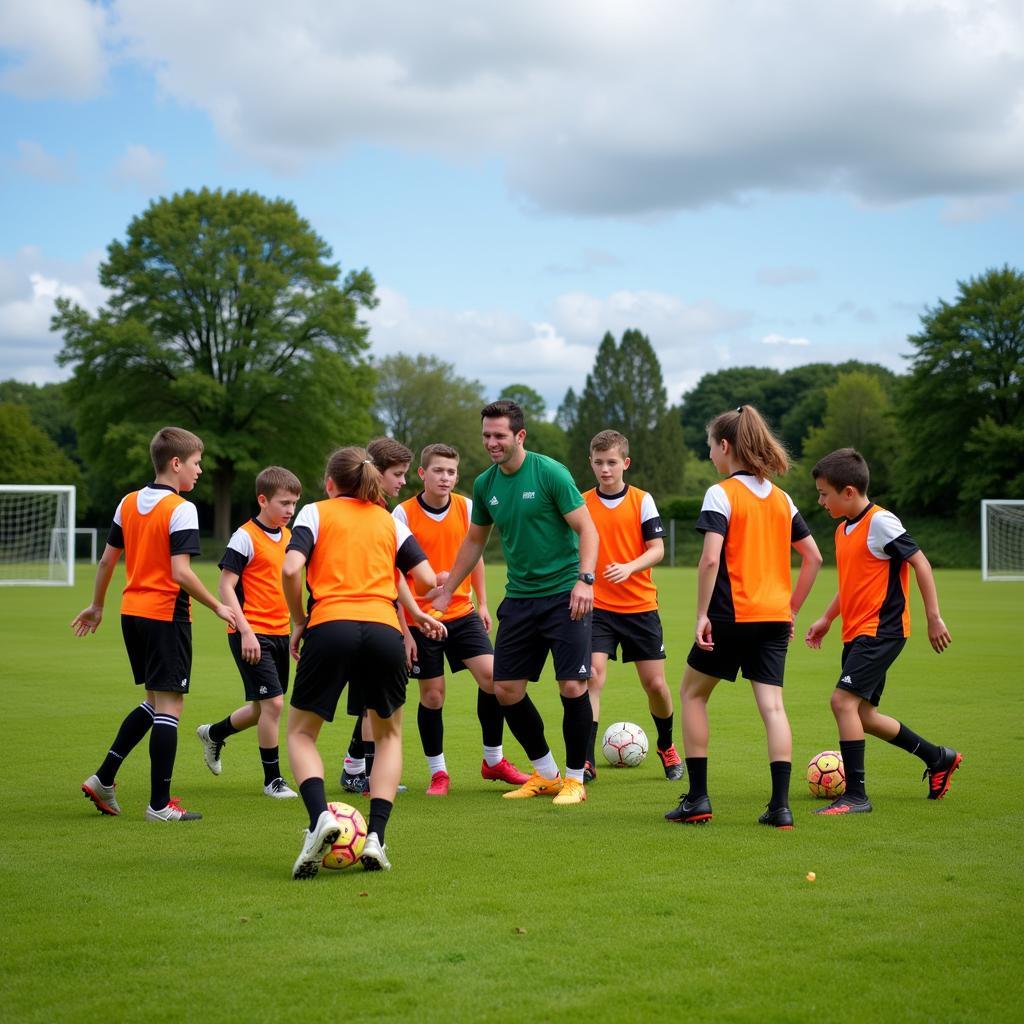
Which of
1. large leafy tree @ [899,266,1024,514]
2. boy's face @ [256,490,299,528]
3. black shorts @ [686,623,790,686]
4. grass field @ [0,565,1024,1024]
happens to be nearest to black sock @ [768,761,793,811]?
grass field @ [0,565,1024,1024]

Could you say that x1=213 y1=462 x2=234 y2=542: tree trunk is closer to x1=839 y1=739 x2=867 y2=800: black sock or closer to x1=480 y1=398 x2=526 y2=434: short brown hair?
x1=480 y1=398 x2=526 y2=434: short brown hair

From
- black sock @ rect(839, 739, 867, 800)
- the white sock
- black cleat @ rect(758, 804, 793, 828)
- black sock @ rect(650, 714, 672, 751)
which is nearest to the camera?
black cleat @ rect(758, 804, 793, 828)

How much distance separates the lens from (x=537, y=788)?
7.75 metres

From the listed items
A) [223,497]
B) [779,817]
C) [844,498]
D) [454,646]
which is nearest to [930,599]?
[844,498]

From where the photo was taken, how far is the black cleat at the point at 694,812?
6.70 meters

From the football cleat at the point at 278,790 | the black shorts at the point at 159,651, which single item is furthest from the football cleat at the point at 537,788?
the black shorts at the point at 159,651

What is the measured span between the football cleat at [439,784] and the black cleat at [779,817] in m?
2.21

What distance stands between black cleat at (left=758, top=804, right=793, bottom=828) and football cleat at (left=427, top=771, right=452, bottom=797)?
2213mm

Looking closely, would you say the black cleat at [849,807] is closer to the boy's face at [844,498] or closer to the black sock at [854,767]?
the black sock at [854,767]

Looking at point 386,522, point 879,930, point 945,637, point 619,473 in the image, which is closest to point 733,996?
point 879,930

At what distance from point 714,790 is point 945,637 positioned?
1.76m

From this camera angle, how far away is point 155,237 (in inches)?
2206

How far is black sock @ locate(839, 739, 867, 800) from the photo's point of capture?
710 centimetres

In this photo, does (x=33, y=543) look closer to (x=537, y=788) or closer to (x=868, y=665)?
(x=537, y=788)
